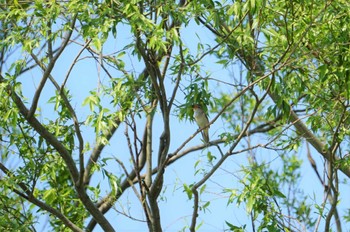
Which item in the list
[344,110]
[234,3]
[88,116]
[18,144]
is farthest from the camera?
[18,144]

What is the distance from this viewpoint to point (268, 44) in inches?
286

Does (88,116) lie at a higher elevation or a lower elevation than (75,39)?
lower

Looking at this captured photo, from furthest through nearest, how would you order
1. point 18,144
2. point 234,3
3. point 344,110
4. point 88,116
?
point 18,144
point 344,110
point 88,116
point 234,3

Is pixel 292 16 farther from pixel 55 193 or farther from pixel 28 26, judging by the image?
pixel 55 193

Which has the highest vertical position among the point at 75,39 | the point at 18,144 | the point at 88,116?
the point at 75,39

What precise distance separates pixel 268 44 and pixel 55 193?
236 cm

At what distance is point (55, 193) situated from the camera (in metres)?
7.94

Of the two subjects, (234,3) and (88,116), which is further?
(88,116)

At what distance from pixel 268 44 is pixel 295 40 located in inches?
12.4

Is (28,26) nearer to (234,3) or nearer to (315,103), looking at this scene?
(234,3)

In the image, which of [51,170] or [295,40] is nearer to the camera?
[295,40]

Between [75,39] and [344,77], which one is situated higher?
[75,39]

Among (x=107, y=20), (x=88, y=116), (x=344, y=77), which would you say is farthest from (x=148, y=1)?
(x=344, y=77)

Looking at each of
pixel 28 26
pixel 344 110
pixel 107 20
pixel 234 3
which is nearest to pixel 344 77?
pixel 344 110
